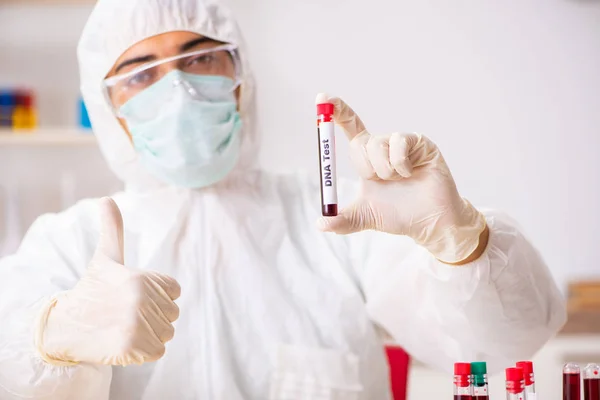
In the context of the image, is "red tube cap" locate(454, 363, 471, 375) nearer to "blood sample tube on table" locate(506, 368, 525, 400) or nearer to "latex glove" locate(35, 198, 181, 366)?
"blood sample tube on table" locate(506, 368, 525, 400)

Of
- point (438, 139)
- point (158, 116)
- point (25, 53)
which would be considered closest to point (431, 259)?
point (158, 116)

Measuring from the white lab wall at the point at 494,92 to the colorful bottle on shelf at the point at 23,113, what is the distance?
95 cm

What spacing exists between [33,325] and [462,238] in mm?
693

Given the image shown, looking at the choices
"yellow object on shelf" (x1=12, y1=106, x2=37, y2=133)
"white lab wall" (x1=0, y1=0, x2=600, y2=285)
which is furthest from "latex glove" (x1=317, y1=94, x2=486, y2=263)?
"yellow object on shelf" (x1=12, y1=106, x2=37, y2=133)

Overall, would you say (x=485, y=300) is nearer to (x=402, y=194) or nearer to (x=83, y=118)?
(x=402, y=194)

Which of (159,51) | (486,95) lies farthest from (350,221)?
(486,95)

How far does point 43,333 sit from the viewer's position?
124 cm

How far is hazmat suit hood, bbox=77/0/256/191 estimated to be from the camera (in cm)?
158

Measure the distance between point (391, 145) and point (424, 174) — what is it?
8cm

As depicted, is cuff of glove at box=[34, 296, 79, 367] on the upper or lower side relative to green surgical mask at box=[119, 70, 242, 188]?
lower

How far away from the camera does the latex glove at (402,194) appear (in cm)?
115

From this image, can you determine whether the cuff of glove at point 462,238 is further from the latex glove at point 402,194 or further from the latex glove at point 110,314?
the latex glove at point 110,314

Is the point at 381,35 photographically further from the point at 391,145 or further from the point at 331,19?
the point at 391,145

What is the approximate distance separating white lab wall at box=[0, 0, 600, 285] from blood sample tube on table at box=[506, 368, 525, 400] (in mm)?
1870
